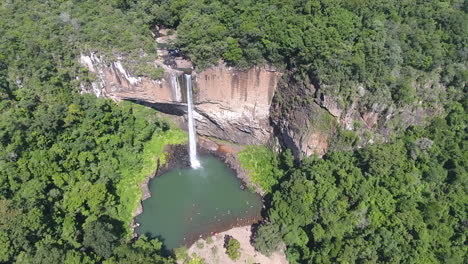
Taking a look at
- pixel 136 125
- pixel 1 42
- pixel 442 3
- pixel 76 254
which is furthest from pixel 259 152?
pixel 1 42

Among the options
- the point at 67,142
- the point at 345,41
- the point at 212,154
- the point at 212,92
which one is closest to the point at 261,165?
the point at 212,154

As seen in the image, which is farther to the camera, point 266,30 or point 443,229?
point 266,30

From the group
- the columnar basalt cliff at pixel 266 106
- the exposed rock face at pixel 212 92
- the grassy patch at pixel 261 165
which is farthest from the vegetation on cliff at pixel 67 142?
the grassy patch at pixel 261 165

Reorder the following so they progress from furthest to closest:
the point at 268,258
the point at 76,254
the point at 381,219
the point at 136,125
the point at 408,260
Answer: the point at 136,125
the point at 268,258
the point at 381,219
the point at 408,260
the point at 76,254

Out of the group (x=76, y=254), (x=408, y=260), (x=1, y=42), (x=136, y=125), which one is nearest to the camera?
(x=76, y=254)

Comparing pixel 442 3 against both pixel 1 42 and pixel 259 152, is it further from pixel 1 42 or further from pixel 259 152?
pixel 1 42

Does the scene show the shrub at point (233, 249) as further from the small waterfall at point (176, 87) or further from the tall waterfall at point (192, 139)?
the small waterfall at point (176, 87)

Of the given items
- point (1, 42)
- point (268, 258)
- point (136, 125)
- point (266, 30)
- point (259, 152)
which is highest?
point (266, 30)
